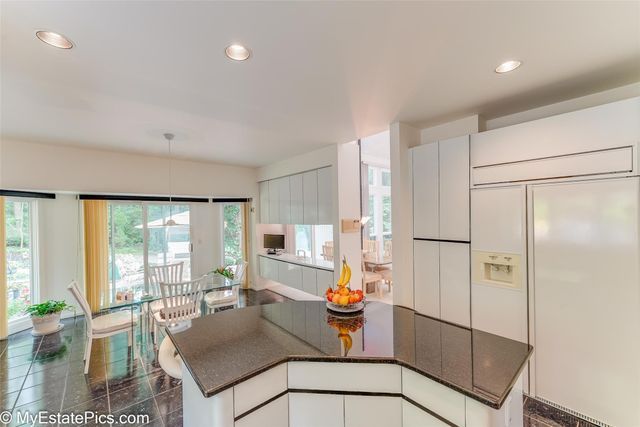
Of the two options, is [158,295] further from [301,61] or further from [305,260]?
[301,61]

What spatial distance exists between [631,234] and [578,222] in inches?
10.5

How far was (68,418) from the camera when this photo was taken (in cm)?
209

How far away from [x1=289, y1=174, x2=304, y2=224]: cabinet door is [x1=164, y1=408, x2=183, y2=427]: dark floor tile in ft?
10.0

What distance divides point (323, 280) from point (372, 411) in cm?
289

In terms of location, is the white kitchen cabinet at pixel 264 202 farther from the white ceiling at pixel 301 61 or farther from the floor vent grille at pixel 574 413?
the floor vent grille at pixel 574 413

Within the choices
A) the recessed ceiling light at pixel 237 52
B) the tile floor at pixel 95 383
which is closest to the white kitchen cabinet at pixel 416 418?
the tile floor at pixel 95 383

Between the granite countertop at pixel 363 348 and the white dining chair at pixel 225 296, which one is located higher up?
the granite countertop at pixel 363 348

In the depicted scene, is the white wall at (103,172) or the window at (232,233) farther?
the window at (232,233)

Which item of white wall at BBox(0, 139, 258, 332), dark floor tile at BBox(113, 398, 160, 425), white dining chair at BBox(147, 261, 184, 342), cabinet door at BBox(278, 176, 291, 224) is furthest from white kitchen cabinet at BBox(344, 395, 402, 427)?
white wall at BBox(0, 139, 258, 332)

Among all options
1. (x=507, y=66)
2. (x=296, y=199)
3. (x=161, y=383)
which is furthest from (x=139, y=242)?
(x=507, y=66)

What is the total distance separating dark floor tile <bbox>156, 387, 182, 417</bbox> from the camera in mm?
2207

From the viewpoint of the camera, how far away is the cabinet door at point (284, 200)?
4984mm

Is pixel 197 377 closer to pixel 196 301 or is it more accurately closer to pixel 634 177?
pixel 196 301

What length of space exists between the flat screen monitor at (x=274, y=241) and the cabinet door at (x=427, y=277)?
10.4ft
